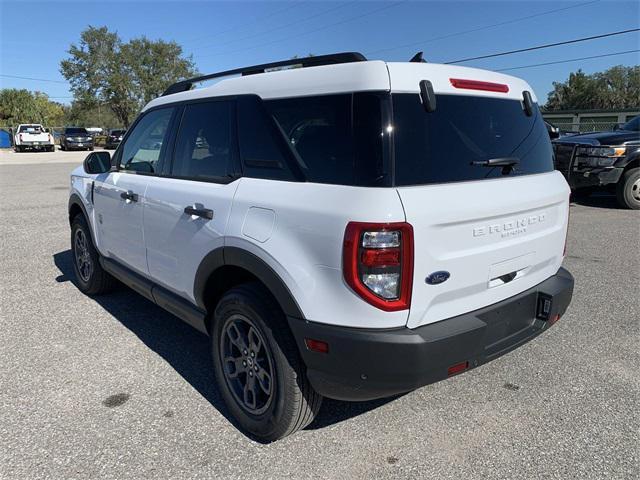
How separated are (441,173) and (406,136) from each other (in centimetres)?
25

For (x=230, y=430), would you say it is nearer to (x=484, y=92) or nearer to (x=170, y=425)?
(x=170, y=425)

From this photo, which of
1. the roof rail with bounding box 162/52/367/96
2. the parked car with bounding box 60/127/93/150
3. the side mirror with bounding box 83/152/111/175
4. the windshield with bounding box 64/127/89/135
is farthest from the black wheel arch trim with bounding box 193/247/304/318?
the windshield with bounding box 64/127/89/135

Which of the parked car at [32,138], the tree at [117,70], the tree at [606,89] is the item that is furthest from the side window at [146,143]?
the tree at [606,89]

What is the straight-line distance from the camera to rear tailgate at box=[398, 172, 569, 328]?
218cm

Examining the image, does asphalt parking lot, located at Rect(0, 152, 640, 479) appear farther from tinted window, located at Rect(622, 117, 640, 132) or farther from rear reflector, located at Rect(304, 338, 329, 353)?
tinted window, located at Rect(622, 117, 640, 132)

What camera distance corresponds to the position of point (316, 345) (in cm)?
227

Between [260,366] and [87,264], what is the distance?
10.1ft

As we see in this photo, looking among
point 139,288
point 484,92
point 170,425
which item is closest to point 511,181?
point 484,92

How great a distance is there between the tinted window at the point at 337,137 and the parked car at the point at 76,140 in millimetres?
39919

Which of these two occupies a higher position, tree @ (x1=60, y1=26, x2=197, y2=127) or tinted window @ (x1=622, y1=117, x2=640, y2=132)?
tree @ (x1=60, y1=26, x2=197, y2=127)

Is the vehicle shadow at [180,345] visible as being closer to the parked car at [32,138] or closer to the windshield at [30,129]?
the parked car at [32,138]

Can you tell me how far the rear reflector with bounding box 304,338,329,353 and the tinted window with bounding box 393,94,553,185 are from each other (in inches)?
31.0

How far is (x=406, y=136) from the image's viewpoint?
7.37ft

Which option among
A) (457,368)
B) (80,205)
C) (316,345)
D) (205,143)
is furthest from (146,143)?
(457,368)
